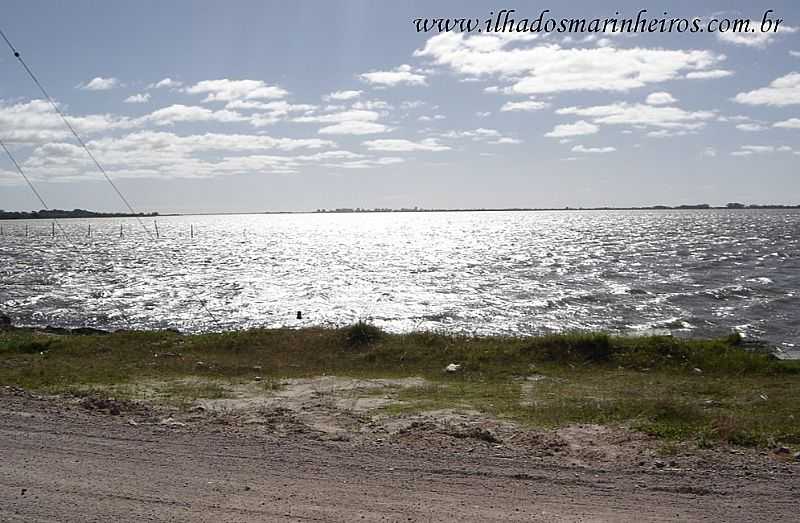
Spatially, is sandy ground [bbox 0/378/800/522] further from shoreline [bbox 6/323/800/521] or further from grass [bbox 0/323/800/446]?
grass [bbox 0/323/800/446]

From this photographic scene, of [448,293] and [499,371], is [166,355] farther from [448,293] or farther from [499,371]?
[448,293]

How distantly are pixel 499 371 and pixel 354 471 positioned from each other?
8260mm

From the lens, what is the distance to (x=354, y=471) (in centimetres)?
808

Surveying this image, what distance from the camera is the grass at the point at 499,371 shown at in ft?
35.6

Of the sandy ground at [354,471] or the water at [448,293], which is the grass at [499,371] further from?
the water at [448,293]

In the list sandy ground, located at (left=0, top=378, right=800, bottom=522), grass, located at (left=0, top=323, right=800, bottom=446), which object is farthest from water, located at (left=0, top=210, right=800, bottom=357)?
sandy ground, located at (left=0, top=378, right=800, bottom=522)

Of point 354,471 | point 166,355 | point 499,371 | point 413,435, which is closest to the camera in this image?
point 354,471

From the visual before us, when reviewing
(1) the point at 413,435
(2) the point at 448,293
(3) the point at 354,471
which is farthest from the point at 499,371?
(2) the point at 448,293

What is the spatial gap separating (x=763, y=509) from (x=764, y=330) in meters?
25.6

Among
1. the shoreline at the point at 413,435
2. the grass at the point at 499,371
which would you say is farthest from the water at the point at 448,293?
the shoreline at the point at 413,435

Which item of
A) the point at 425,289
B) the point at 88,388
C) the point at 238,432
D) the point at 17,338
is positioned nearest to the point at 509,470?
the point at 238,432

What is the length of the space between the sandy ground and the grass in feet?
3.82

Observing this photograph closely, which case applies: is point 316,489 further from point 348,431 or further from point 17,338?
→ point 17,338

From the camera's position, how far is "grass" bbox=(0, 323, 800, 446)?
10.9 m
